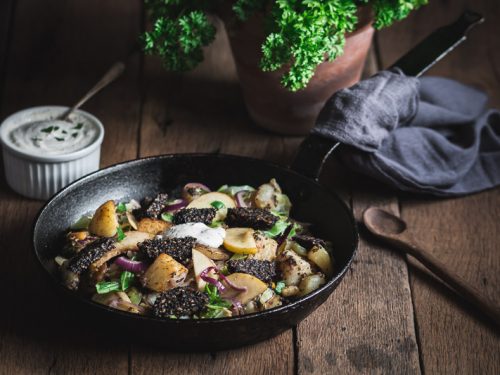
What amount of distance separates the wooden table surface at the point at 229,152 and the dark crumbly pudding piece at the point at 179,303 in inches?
8.0

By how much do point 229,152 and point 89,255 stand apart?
1061 millimetres

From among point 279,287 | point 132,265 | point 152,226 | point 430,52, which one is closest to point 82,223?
point 152,226

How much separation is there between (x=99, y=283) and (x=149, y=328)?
281 millimetres

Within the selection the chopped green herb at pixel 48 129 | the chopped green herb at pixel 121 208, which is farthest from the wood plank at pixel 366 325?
the chopped green herb at pixel 48 129

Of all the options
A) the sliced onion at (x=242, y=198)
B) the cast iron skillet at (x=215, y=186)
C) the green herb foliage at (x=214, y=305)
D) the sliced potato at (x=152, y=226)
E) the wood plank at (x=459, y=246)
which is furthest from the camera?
the sliced onion at (x=242, y=198)

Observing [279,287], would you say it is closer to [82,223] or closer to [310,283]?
[310,283]

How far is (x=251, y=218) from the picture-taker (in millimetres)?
2508

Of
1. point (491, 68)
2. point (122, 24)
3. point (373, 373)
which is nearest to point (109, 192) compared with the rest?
point (373, 373)

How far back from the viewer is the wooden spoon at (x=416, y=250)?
8.12 ft

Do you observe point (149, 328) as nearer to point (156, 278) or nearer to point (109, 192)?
point (156, 278)

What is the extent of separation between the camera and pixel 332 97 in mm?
2945

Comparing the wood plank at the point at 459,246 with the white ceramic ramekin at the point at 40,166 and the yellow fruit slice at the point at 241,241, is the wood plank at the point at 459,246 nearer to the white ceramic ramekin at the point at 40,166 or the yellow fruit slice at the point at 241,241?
the yellow fruit slice at the point at 241,241

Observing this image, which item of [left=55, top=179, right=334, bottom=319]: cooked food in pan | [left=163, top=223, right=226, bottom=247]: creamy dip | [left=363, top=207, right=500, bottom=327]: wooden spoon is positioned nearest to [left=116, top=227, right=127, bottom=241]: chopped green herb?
[left=55, top=179, right=334, bottom=319]: cooked food in pan

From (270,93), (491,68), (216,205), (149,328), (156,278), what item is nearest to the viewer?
(149,328)
